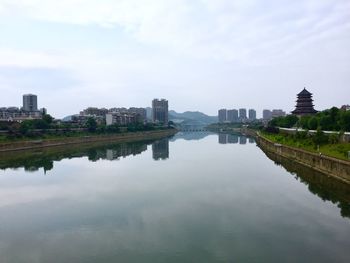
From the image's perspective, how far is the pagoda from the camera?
6794 cm

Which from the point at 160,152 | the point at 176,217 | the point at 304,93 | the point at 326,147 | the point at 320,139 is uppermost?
the point at 304,93

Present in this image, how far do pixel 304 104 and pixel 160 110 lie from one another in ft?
407

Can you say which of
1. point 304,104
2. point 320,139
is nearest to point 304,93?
point 304,104

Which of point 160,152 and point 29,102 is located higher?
point 29,102

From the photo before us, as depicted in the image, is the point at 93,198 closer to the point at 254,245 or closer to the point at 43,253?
the point at 43,253

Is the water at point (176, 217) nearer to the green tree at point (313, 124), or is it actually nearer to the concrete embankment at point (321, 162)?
the concrete embankment at point (321, 162)

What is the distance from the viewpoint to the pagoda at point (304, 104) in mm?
67938

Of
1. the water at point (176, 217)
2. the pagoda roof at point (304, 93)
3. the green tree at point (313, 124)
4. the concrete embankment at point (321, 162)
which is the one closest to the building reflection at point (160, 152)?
the water at point (176, 217)

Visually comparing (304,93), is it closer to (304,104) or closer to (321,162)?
(304,104)

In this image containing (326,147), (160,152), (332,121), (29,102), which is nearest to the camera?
(326,147)

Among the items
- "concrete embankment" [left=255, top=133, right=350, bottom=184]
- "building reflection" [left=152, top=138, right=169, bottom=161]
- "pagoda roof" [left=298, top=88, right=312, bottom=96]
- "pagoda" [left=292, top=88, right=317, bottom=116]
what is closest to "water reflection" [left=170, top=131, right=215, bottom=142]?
"building reflection" [left=152, top=138, right=169, bottom=161]

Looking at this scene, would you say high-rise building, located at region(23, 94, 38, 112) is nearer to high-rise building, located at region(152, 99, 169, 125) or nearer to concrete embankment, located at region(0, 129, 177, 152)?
high-rise building, located at region(152, 99, 169, 125)

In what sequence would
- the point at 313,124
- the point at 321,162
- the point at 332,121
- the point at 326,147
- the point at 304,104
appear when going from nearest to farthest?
the point at 321,162, the point at 326,147, the point at 332,121, the point at 313,124, the point at 304,104

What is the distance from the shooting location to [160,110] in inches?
7416
